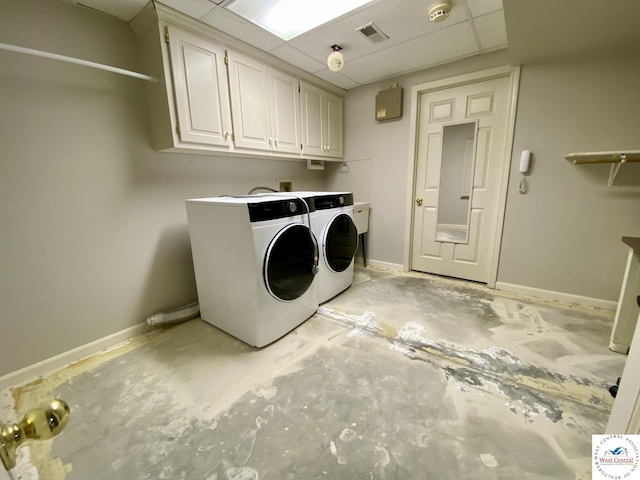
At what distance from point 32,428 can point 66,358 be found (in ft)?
5.76

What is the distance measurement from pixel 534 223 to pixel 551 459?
191 centimetres

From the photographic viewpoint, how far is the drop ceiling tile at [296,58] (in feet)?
7.04

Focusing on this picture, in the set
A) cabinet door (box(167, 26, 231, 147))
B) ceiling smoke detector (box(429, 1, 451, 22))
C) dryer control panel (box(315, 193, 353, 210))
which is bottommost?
dryer control panel (box(315, 193, 353, 210))

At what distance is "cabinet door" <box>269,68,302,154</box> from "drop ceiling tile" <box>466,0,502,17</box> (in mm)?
1493

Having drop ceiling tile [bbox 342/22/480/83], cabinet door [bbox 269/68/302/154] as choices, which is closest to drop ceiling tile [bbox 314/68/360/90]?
drop ceiling tile [bbox 342/22/480/83]

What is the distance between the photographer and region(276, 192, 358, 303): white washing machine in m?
2.15

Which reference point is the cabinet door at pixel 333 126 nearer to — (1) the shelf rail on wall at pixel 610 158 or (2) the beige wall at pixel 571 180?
(2) the beige wall at pixel 571 180

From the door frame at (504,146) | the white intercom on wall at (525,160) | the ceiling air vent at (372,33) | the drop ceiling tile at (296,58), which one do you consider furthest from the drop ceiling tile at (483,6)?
the drop ceiling tile at (296,58)

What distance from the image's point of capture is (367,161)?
125 inches

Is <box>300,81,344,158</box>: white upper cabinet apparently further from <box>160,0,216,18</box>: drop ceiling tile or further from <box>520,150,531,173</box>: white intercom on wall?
<box>520,150,531,173</box>: white intercom on wall

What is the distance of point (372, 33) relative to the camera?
196cm

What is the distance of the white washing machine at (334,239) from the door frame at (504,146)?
0.86 meters

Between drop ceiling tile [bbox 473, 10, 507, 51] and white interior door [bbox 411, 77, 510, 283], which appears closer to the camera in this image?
drop ceiling tile [bbox 473, 10, 507, 51]

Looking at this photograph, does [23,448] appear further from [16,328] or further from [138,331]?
[138,331]
